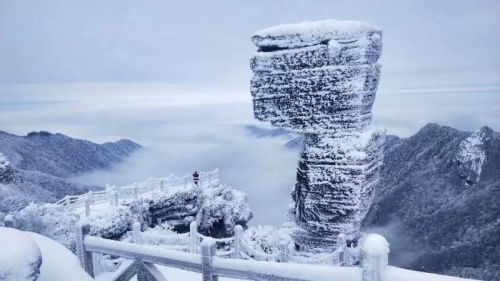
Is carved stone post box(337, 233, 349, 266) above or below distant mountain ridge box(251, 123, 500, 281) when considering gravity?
above

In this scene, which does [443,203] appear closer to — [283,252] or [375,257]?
[283,252]

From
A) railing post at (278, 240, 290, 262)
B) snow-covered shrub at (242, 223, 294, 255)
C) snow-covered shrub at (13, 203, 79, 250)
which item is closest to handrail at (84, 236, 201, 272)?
railing post at (278, 240, 290, 262)

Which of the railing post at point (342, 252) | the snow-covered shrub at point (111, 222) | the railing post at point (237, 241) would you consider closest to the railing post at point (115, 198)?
the snow-covered shrub at point (111, 222)

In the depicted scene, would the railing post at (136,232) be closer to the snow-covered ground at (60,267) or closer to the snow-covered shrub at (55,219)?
the snow-covered shrub at (55,219)

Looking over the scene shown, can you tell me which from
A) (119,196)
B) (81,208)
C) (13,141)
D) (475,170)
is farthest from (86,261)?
(475,170)

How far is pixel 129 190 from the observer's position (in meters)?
15.6

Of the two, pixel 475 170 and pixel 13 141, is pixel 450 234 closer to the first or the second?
pixel 475 170

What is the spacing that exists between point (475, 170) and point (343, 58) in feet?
126

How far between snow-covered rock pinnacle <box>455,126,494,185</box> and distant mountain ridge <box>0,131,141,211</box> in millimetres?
36342

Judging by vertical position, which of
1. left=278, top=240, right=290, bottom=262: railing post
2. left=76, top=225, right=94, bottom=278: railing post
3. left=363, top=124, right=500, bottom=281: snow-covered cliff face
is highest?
left=76, top=225, right=94, bottom=278: railing post

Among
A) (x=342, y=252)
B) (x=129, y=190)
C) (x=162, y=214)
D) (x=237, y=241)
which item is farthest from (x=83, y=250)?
(x=162, y=214)

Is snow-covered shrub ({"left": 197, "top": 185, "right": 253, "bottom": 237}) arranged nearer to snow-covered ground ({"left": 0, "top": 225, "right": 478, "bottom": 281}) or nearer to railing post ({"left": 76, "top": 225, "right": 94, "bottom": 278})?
railing post ({"left": 76, "top": 225, "right": 94, "bottom": 278})

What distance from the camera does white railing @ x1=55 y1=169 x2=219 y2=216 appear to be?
1316cm

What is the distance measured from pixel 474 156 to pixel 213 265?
152 ft
